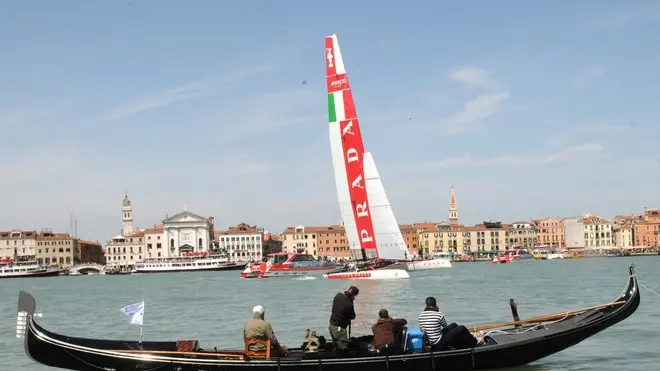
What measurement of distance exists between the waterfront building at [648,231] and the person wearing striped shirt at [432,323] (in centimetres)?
14400

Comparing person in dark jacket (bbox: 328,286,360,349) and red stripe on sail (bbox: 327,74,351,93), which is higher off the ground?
red stripe on sail (bbox: 327,74,351,93)

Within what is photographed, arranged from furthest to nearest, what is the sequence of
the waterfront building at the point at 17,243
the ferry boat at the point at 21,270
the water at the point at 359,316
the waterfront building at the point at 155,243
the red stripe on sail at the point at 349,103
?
the waterfront building at the point at 155,243 → the waterfront building at the point at 17,243 → the ferry boat at the point at 21,270 → the red stripe on sail at the point at 349,103 → the water at the point at 359,316

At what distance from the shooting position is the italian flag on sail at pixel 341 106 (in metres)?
47.5

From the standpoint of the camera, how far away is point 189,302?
40.0m

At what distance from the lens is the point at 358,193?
1916 inches

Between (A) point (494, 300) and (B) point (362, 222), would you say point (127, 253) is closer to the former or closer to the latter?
(B) point (362, 222)

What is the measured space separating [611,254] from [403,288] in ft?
361

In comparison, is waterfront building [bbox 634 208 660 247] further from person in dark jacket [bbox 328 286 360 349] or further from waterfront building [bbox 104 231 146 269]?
person in dark jacket [bbox 328 286 360 349]

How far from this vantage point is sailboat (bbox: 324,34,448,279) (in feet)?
156

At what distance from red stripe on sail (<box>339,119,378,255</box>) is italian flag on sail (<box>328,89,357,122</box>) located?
11.2 inches

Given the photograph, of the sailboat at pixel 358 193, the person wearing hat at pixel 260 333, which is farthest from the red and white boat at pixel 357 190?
the person wearing hat at pixel 260 333

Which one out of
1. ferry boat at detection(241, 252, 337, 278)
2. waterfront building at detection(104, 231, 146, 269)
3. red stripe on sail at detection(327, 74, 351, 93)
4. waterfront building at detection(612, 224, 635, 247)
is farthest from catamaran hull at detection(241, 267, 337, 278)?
waterfront building at detection(612, 224, 635, 247)

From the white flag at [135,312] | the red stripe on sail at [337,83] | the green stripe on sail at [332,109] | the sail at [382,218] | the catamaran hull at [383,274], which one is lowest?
the catamaran hull at [383,274]

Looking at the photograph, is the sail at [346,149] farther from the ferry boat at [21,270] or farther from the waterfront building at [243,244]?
the waterfront building at [243,244]
